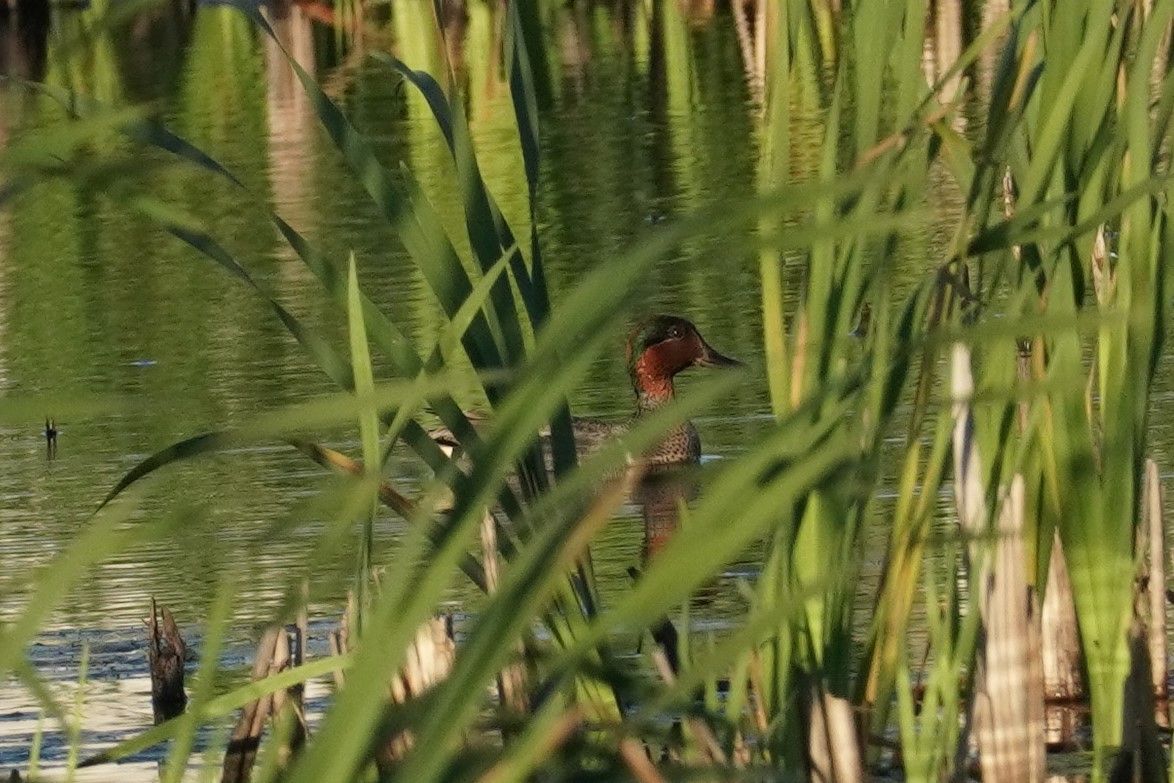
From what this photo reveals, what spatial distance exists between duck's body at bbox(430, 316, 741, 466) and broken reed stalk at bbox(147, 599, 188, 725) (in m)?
3.07

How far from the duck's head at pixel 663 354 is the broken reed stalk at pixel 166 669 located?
3.80 metres

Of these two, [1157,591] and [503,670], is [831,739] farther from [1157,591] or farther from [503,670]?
[1157,591]

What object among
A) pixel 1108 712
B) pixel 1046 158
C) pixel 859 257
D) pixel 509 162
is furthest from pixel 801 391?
pixel 509 162

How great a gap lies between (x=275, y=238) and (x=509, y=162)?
225cm

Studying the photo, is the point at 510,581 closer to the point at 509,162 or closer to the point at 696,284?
the point at 696,284

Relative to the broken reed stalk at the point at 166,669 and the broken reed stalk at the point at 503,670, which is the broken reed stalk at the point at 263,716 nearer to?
the broken reed stalk at the point at 503,670

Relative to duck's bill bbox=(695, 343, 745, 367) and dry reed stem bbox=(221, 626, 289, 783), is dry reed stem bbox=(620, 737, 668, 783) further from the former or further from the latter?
duck's bill bbox=(695, 343, 745, 367)

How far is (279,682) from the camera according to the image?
2.12 metres

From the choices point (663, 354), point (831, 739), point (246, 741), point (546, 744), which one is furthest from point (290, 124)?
point (546, 744)

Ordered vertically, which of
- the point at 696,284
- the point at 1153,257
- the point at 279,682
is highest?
the point at 1153,257

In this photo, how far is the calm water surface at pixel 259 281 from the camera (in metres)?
4.26

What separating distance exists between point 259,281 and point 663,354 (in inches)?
120

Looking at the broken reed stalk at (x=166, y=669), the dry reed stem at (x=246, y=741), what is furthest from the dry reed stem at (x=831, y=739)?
the broken reed stalk at (x=166, y=669)

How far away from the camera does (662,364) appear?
25.5 ft
